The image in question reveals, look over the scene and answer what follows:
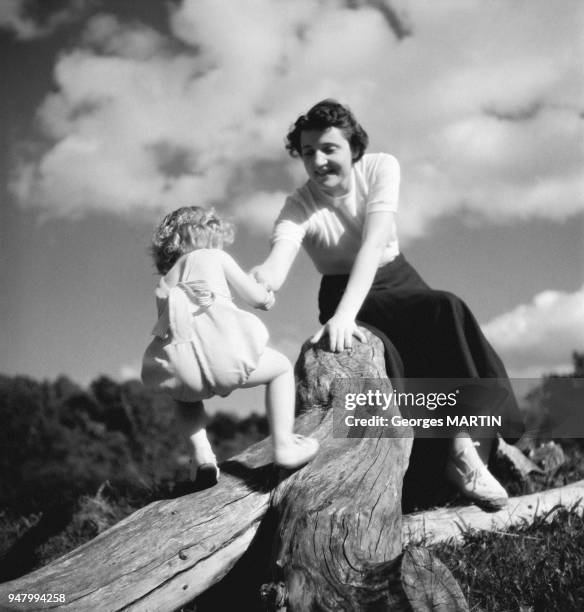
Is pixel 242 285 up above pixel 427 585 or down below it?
above

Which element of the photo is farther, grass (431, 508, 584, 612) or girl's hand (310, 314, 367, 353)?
girl's hand (310, 314, 367, 353)

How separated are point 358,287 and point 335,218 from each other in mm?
805

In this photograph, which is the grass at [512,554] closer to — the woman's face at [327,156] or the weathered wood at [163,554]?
the weathered wood at [163,554]

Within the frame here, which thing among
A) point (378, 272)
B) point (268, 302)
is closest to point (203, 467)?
point (268, 302)

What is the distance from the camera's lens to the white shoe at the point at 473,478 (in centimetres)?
448

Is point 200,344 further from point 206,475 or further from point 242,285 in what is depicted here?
point 206,475

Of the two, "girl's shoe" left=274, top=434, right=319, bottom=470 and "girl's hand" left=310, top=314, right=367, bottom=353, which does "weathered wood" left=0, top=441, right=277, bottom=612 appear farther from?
"girl's hand" left=310, top=314, right=367, bottom=353

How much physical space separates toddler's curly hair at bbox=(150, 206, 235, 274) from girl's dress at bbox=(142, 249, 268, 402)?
10.6 inches

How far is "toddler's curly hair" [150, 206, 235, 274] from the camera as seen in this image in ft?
11.4

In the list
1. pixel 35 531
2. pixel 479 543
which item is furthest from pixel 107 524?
pixel 479 543

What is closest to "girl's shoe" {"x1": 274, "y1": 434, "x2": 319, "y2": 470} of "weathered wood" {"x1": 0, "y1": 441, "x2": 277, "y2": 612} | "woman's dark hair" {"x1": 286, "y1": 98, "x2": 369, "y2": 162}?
"weathered wood" {"x1": 0, "y1": 441, "x2": 277, "y2": 612}

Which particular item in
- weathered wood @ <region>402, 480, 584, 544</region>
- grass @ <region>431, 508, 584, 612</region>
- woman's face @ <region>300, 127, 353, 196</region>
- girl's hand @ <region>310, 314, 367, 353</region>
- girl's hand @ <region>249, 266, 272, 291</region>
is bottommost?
grass @ <region>431, 508, 584, 612</region>

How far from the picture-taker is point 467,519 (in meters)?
4.49

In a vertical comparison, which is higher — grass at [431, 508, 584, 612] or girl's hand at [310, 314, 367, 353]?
girl's hand at [310, 314, 367, 353]
